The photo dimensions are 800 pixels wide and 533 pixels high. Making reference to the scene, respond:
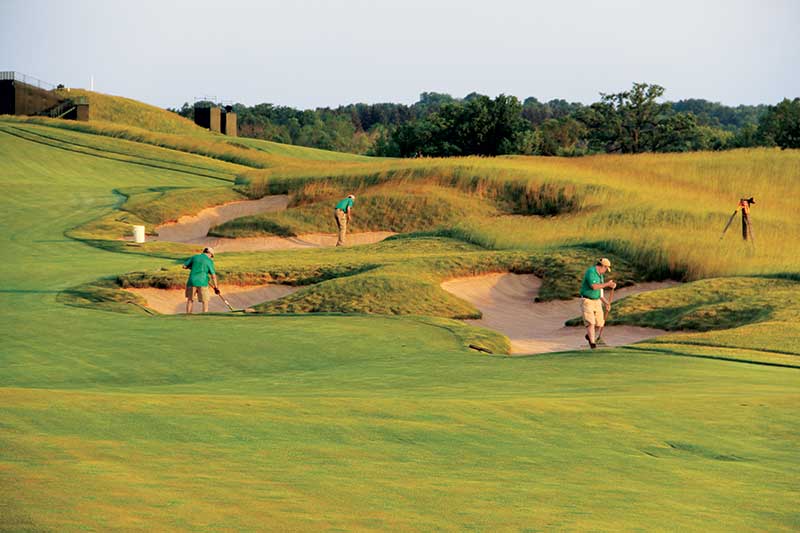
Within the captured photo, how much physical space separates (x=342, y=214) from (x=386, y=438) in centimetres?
3200

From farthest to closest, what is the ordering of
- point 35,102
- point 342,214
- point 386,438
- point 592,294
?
1. point 35,102
2. point 342,214
3. point 592,294
4. point 386,438

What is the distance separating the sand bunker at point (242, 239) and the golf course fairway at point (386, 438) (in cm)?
2354

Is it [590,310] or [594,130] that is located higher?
[594,130]

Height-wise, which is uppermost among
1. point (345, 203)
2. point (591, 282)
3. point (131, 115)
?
point (131, 115)

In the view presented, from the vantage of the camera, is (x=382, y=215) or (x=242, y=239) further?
(x=382, y=215)

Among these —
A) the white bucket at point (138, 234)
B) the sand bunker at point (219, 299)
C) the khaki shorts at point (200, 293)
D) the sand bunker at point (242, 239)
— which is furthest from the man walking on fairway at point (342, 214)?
the khaki shorts at point (200, 293)

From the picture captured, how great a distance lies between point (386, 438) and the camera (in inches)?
400

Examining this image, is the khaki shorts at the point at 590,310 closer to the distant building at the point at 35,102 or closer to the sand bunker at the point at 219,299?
the sand bunker at the point at 219,299

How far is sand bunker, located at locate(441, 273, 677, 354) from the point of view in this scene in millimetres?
25938

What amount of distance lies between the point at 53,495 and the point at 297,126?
193087 millimetres

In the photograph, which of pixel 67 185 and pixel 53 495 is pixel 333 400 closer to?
pixel 53 495

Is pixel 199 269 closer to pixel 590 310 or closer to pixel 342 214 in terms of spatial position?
pixel 590 310

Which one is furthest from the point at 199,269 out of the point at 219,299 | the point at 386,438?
the point at 386,438

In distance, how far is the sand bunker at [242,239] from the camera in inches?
1742
